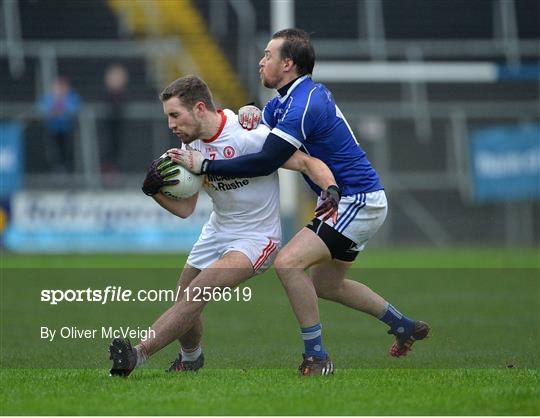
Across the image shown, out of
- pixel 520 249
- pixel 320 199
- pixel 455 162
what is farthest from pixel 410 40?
pixel 320 199

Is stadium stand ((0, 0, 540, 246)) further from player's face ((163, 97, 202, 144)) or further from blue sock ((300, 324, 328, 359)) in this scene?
blue sock ((300, 324, 328, 359))

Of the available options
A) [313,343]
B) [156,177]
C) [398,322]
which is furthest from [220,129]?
[398,322]

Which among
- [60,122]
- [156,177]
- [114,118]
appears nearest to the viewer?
[156,177]

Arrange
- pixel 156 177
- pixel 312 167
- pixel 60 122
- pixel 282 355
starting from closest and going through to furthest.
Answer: pixel 156 177, pixel 312 167, pixel 282 355, pixel 60 122

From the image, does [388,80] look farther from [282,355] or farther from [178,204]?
[178,204]

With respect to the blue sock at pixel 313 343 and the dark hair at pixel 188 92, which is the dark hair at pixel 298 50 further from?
the blue sock at pixel 313 343

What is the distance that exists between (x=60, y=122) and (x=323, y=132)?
51.1 feet

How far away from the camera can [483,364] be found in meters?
8.27

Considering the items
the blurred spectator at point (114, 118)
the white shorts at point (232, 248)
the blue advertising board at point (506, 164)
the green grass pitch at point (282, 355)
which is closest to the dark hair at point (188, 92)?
the white shorts at point (232, 248)

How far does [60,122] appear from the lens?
22.6m

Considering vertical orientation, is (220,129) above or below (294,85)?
below

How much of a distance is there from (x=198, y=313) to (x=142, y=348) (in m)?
0.41

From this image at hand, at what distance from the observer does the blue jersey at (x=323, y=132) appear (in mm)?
7566

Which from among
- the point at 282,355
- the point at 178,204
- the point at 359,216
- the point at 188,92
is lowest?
the point at 282,355
